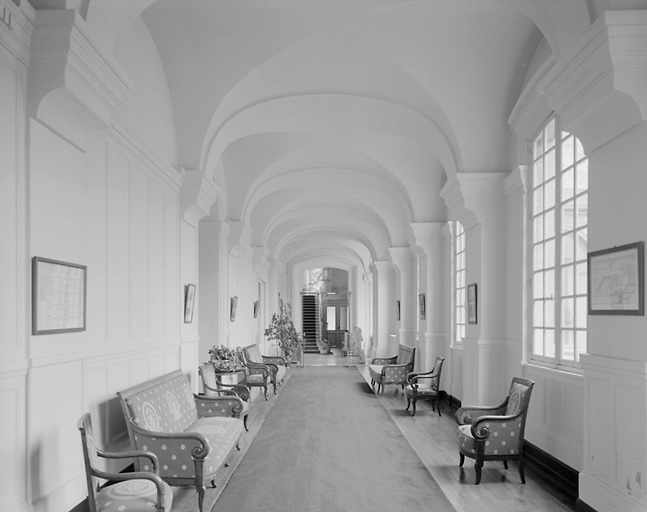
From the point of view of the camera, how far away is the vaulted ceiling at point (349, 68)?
594 centimetres

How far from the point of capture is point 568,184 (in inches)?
237

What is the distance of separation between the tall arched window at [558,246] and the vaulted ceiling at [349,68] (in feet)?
3.24

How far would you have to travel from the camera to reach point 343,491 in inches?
220

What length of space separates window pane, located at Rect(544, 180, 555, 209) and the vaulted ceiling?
4.25 feet

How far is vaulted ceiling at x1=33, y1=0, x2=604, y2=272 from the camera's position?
5.94m

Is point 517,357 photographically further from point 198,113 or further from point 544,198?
point 198,113

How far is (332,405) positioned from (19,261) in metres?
8.21

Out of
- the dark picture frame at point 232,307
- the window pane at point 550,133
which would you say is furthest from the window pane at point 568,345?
the dark picture frame at point 232,307

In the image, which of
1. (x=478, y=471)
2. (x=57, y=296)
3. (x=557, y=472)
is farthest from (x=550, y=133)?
(x=57, y=296)

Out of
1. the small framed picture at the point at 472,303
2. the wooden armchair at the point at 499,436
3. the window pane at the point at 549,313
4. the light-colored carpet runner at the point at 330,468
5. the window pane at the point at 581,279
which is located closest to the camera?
the light-colored carpet runner at the point at 330,468

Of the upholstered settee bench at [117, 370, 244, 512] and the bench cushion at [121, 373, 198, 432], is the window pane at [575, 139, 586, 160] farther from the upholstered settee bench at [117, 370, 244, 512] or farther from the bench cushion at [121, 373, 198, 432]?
the bench cushion at [121, 373, 198, 432]

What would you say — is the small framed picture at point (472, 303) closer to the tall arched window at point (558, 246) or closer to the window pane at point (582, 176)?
the tall arched window at point (558, 246)

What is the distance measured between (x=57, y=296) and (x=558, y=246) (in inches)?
189

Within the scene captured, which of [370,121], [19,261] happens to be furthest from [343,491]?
[370,121]
